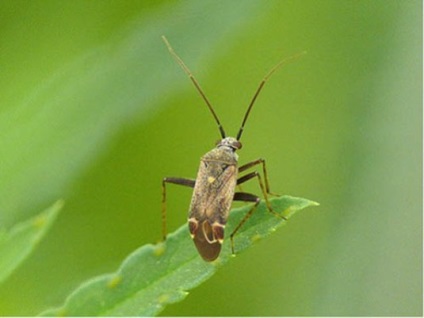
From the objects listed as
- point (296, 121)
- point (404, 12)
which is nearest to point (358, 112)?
point (296, 121)

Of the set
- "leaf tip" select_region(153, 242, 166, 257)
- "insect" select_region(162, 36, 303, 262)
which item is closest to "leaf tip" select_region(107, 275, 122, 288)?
"leaf tip" select_region(153, 242, 166, 257)

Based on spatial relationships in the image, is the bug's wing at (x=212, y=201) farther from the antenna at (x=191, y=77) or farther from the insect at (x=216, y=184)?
the antenna at (x=191, y=77)

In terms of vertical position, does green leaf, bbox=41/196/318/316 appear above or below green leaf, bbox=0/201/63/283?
below

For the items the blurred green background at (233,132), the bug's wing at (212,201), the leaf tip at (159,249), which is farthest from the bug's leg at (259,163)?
the leaf tip at (159,249)

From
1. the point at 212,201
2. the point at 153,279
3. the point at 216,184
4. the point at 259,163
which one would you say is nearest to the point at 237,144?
the point at 259,163

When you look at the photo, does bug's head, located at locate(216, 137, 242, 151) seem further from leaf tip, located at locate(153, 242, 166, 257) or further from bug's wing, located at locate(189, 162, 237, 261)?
leaf tip, located at locate(153, 242, 166, 257)
